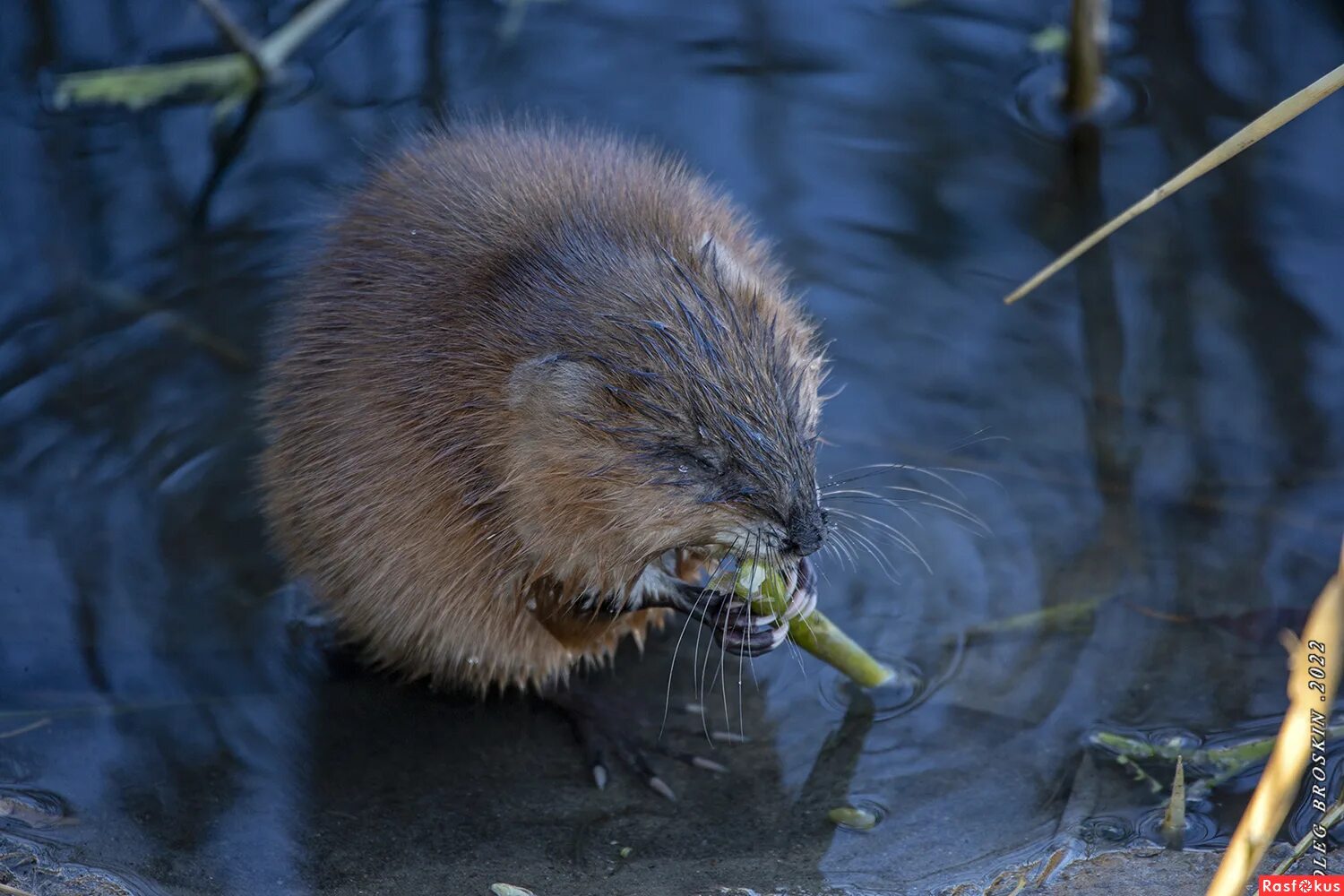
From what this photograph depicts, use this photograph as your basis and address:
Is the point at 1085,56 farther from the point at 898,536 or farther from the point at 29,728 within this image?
the point at 29,728

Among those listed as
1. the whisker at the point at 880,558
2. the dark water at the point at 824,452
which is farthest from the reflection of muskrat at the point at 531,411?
the whisker at the point at 880,558

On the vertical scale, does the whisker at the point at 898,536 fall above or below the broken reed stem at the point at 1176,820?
above

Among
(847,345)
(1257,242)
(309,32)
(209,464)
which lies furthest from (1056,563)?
(309,32)

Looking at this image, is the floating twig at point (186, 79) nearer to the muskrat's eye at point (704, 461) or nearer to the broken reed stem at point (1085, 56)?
the broken reed stem at point (1085, 56)

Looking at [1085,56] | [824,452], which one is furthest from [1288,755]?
[1085,56]

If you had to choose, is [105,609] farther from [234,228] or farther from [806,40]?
[806,40]

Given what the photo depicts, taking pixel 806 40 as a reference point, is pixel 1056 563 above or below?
below

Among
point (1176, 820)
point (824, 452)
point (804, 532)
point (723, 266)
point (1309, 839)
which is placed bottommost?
point (1176, 820)
